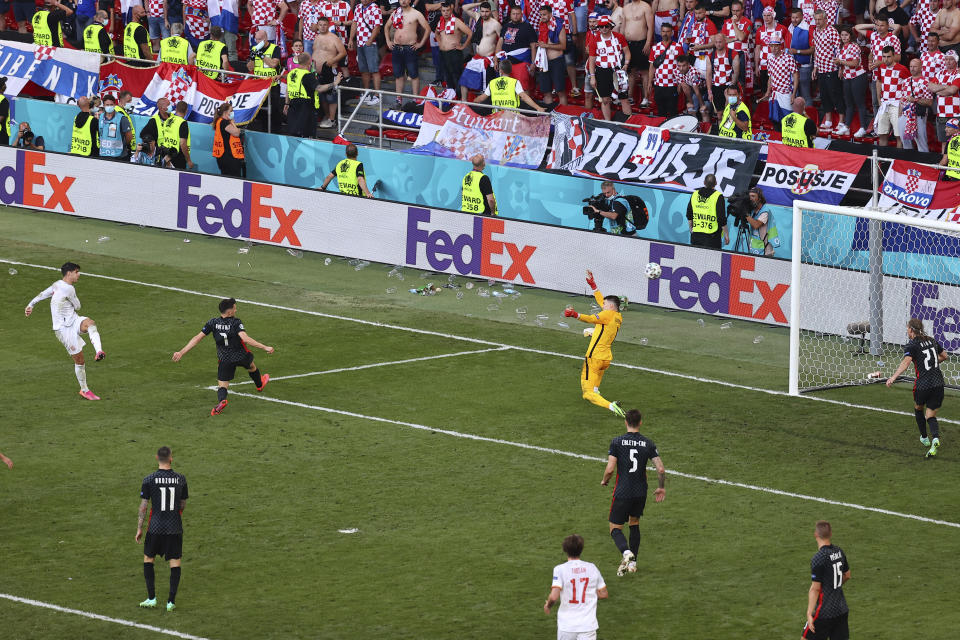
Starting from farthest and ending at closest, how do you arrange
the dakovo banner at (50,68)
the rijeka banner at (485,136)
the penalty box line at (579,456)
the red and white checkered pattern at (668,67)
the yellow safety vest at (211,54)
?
the dakovo banner at (50,68) < the yellow safety vest at (211,54) < the red and white checkered pattern at (668,67) < the rijeka banner at (485,136) < the penalty box line at (579,456)

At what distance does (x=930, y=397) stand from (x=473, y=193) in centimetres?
1103

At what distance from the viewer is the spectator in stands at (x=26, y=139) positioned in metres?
33.6

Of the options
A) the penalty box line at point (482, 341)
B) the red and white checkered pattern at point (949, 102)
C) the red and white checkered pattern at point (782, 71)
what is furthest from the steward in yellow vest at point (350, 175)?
the red and white checkered pattern at point (949, 102)

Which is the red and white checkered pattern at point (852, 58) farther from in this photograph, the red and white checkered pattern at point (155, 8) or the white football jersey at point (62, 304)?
the red and white checkered pattern at point (155, 8)

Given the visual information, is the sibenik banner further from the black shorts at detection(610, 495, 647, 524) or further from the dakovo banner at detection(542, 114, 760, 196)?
the black shorts at detection(610, 495, 647, 524)

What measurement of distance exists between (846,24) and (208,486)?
18.1m

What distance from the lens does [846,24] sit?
3105 cm

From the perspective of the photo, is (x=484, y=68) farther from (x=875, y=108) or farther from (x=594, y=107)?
(x=875, y=108)

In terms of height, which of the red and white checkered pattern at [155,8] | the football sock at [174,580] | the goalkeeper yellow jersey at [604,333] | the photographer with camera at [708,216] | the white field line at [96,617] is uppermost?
the red and white checkered pattern at [155,8]

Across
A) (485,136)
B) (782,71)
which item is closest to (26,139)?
(485,136)

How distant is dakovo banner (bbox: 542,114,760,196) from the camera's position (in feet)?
92.4

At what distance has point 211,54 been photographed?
3506cm

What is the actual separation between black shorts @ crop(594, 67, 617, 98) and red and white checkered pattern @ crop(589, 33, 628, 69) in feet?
0.34

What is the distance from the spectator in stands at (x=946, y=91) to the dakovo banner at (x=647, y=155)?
10.7 feet
